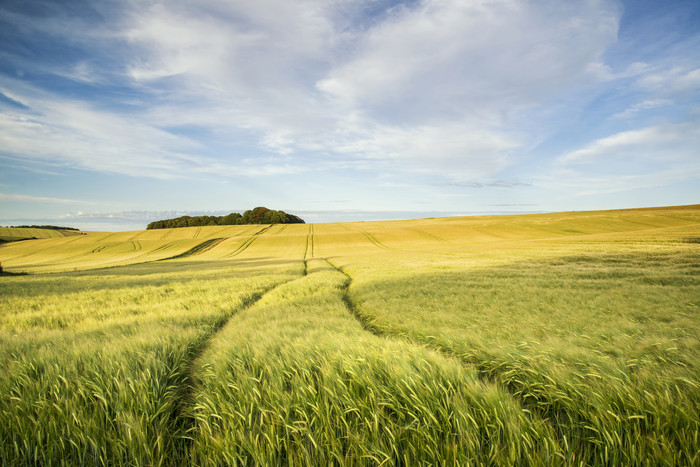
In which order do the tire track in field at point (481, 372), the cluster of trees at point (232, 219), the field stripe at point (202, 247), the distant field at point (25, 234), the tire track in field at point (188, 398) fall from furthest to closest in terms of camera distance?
the cluster of trees at point (232, 219)
the distant field at point (25, 234)
the field stripe at point (202, 247)
the tire track in field at point (188, 398)
the tire track in field at point (481, 372)

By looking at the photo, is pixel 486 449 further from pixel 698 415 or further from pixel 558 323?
pixel 558 323

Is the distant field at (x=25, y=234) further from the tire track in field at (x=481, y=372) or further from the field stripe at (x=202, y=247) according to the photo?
the tire track in field at (x=481, y=372)

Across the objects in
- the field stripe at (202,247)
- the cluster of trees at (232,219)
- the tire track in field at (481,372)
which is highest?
the cluster of trees at (232,219)

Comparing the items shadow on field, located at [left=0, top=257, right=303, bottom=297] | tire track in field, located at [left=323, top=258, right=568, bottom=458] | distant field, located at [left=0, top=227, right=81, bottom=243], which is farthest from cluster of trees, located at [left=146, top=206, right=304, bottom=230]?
tire track in field, located at [left=323, top=258, right=568, bottom=458]

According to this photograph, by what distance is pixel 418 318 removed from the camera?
262 inches

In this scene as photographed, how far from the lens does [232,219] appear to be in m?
122

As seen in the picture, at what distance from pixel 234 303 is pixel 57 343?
519cm

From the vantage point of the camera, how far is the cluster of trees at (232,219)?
11575 cm

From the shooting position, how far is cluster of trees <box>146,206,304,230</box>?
4557 inches

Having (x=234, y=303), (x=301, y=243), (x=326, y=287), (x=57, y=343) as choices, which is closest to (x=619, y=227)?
(x=301, y=243)

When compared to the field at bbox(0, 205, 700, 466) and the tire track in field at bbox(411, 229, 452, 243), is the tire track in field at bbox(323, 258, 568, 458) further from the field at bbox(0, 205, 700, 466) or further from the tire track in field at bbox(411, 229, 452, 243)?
the tire track in field at bbox(411, 229, 452, 243)

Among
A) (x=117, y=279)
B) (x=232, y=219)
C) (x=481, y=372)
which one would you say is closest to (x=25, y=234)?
(x=232, y=219)

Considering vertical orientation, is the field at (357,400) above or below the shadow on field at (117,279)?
above

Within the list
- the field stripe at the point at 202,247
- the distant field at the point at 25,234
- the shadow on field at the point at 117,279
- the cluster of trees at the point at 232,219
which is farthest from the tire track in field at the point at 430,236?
the distant field at the point at 25,234
